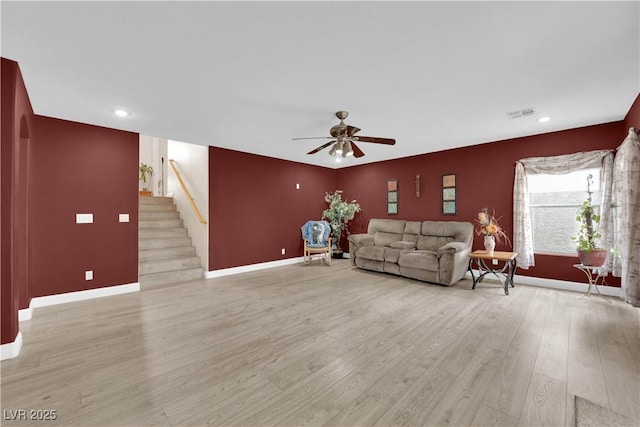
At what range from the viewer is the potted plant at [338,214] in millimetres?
7066

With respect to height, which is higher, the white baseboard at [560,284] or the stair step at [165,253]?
the stair step at [165,253]

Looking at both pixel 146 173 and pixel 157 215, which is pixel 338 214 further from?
pixel 146 173

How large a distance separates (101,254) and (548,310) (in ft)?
20.5

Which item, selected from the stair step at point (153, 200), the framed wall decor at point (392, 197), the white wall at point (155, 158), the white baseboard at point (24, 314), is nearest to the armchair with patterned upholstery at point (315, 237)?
the framed wall decor at point (392, 197)

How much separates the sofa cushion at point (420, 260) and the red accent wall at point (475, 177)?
1.26m

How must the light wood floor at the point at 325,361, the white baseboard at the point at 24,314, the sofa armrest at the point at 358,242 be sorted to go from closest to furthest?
the light wood floor at the point at 325,361 < the white baseboard at the point at 24,314 < the sofa armrest at the point at 358,242

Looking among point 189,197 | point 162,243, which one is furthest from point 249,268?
point 189,197

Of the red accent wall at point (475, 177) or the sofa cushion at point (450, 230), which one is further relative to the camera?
the sofa cushion at point (450, 230)

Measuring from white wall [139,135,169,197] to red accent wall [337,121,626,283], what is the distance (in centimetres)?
541

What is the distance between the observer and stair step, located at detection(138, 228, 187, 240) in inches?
213

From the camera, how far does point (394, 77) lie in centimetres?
266

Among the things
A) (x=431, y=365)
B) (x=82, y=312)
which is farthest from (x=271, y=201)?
(x=431, y=365)

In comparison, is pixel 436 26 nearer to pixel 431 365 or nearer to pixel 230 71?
pixel 230 71

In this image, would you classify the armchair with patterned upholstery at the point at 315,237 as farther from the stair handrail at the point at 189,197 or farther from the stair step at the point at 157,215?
the stair step at the point at 157,215
